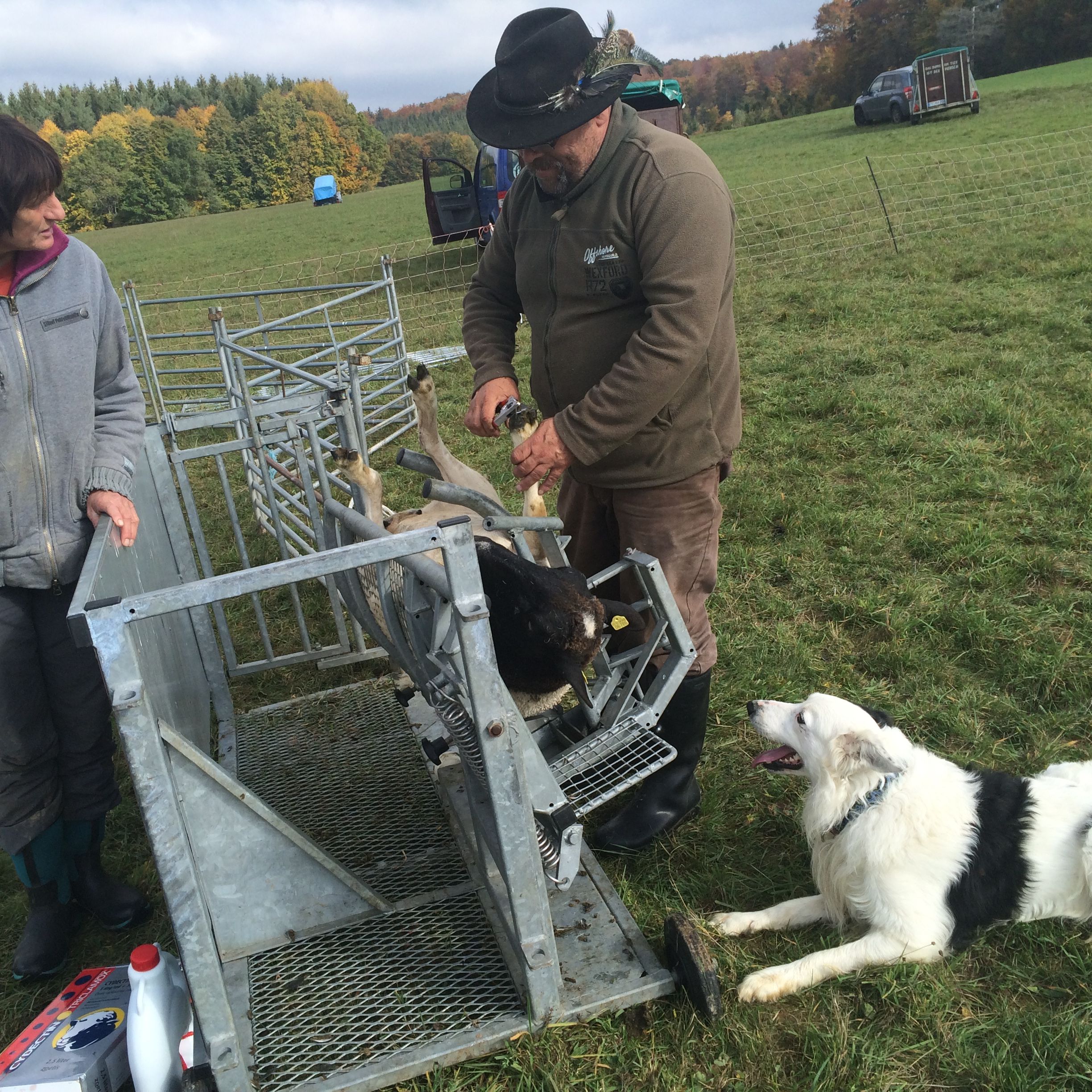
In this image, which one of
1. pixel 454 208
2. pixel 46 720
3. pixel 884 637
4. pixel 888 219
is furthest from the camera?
pixel 454 208

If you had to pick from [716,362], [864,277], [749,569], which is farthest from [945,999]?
[864,277]

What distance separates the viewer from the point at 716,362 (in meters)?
2.75

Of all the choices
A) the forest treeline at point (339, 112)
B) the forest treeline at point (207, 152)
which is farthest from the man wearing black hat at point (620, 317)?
the forest treeline at point (207, 152)

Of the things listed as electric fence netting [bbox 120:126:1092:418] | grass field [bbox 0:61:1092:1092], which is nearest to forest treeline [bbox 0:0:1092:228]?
electric fence netting [bbox 120:126:1092:418]

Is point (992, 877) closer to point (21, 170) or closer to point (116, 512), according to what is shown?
point (116, 512)

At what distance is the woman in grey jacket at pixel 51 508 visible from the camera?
2.45 m

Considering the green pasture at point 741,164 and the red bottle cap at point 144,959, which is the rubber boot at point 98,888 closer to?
the red bottle cap at point 144,959

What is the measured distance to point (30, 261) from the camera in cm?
247

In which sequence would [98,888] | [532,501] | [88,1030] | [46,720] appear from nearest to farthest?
[88,1030] → [46,720] → [98,888] → [532,501]

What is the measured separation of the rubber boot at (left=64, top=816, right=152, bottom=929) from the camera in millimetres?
2994

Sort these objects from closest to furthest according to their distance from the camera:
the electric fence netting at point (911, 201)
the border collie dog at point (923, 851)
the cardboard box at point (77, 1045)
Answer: the cardboard box at point (77, 1045), the border collie dog at point (923, 851), the electric fence netting at point (911, 201)

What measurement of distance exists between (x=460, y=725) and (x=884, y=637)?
8.23ft

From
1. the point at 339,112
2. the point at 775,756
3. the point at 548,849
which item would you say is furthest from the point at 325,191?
the point at 548,849

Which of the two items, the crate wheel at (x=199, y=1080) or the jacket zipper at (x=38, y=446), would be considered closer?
the crate wheel at (x=199, y=1080)
